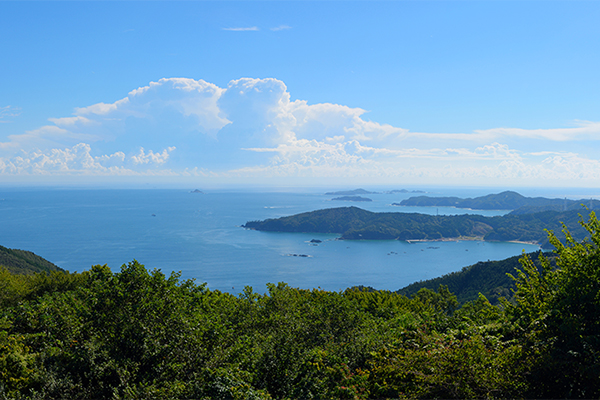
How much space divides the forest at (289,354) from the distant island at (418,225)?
140258 millimetres

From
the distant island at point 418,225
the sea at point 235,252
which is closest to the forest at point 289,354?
the sea at point 235,252

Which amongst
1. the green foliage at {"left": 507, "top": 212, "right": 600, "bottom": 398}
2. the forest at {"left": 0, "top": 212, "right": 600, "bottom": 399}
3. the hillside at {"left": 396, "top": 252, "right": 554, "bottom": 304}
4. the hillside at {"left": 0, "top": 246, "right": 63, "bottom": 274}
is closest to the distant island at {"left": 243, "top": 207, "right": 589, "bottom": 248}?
the hillside at {"left": 396, "top": 252, "right": 554, "bottom": 304}

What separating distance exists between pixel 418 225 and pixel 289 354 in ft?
546

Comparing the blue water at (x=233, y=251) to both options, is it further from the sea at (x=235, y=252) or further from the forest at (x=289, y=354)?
the forest at (x=289, y=354)

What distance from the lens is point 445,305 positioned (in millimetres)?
32094

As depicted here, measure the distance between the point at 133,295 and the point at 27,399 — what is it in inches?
114

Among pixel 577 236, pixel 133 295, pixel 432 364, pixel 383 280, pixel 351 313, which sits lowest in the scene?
pixel 383 280

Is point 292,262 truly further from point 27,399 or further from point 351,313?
point 27,399

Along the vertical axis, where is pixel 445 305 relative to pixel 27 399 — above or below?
below

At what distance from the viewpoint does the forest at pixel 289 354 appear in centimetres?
749

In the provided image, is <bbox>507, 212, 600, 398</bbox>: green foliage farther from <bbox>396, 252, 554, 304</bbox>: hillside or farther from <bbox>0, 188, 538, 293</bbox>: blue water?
<bbox>0, 188, 538, 293</bbox>: blue water

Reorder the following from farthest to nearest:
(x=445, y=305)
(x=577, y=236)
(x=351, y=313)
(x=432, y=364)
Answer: (x=577, y=236), (x=445, y=305), (x=351, y=313), (x=432, y=364)

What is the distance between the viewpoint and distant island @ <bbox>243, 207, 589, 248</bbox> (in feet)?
509

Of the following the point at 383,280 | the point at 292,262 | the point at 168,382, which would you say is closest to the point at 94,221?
the point at 292,262
